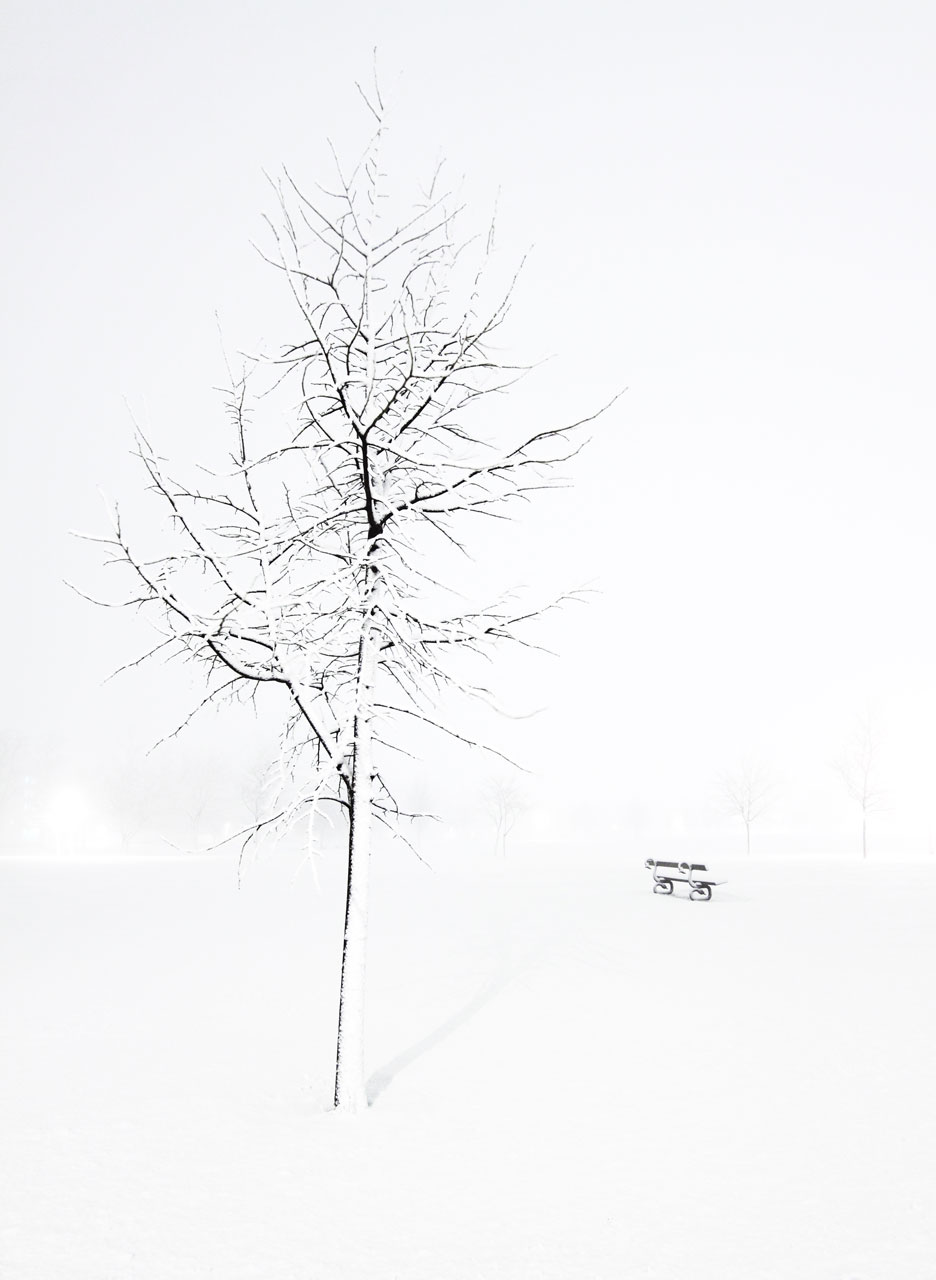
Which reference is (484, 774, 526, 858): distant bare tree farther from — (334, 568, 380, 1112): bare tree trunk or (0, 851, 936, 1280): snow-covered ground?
(334, 568, 380, 1112): bare tree trunk

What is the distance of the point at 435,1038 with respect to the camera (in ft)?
29.9

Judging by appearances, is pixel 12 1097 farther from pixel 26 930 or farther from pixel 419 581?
pixel 26 930

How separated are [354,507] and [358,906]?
157 inches

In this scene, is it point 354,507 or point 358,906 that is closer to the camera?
point 358,906

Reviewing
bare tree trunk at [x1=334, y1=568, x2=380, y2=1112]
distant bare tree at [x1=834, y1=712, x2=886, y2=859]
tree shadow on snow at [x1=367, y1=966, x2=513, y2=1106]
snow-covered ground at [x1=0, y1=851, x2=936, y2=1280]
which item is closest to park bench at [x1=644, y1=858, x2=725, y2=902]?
snow-covered ground at [x1=0, y1=851, x2=936, y2=1280]

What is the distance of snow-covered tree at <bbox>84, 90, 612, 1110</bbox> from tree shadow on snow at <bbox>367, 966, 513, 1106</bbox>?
872mm

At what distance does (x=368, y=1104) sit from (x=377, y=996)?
4.27 metres

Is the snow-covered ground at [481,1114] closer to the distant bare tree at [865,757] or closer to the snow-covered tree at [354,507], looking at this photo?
the snow-covered tree at [354,507]

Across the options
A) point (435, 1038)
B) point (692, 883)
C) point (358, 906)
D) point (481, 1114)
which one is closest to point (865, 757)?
point (692, 883)

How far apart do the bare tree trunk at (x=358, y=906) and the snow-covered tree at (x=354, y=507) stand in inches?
0.7

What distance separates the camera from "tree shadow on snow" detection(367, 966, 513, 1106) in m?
7.64

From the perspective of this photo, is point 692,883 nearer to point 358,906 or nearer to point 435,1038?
point 435,1038

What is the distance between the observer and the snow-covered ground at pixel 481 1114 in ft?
15.6

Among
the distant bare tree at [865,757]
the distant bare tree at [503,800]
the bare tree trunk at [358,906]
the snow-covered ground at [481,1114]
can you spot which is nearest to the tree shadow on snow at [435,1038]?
the snow-covered ground at [481,1114]
